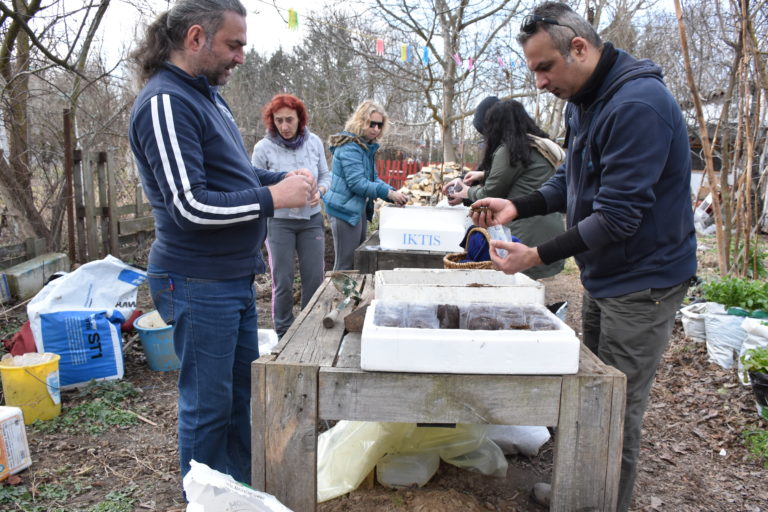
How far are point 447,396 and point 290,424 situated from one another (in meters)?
0.47

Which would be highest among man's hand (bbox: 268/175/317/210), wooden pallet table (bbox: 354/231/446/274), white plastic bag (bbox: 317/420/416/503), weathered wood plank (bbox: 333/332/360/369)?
man's hand (bbox: 268/175/317/210)

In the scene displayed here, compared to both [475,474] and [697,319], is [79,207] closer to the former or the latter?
[475,474]

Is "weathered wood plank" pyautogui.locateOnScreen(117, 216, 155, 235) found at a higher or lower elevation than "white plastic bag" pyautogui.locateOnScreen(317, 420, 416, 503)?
higher

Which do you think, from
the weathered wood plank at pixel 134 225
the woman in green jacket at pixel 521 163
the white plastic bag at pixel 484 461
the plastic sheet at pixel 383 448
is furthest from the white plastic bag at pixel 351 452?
the weathered wood plank at pixel 134 225

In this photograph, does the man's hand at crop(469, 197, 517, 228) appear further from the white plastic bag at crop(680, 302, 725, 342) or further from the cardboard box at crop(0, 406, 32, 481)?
the white plastic bag at crop(680, 302, 725, 342)

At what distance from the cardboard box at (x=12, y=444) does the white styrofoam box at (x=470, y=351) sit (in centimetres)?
203

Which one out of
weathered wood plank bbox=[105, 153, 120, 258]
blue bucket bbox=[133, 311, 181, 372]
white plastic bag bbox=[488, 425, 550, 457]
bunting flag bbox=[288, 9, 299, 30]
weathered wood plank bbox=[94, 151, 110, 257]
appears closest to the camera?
white plastic bag bbox=[488, 425, 550, 457]

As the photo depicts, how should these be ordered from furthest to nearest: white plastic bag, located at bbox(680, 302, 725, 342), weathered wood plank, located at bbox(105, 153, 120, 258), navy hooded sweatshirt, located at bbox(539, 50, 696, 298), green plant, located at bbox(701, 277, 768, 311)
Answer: weathered wood plank, located at bbox(105, 153, 120, 258) → white plastic bag, located at bbox(680, 302, 725, 342) → green plant, located at bbox(701, 277, 768, 311) → navy hooded sweatshirt, located at bbox(539, 50, 696, 298)

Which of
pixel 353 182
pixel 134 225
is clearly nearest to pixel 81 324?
pixel 353 182

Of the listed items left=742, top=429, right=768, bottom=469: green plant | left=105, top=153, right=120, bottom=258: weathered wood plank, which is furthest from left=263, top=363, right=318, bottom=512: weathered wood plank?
left=105, top=153, right=120, bottom=258: weathered wood plank

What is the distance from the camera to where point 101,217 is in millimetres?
6523

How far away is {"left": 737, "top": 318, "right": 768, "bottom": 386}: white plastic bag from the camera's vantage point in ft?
12.4

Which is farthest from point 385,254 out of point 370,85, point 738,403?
point 370,85

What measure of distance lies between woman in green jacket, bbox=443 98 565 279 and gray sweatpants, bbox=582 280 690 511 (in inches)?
61.1
